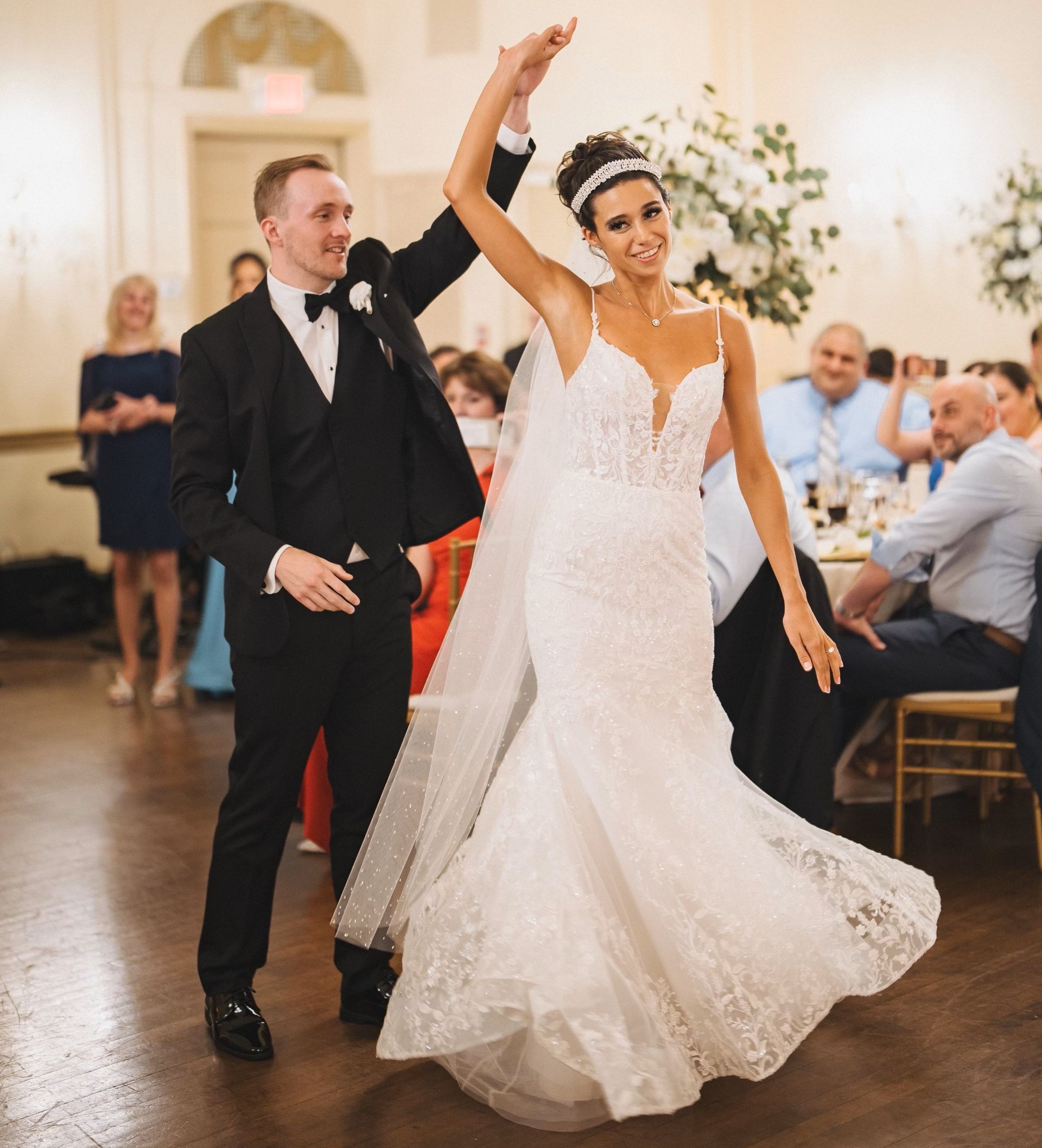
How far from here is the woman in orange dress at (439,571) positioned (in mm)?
3876

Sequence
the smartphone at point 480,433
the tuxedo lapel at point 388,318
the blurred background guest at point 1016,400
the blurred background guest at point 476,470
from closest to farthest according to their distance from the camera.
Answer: the tuxedo lapel at point 388,318 < the blurred background guest at point 476,470 < the smartphone at point 480,433 < the blurred background guest at point 1016,400

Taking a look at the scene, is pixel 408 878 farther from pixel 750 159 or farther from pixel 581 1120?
pixel 750 159

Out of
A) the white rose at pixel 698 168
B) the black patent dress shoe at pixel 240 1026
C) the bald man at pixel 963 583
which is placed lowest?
the black patent dress shoe at pixel 240 1026

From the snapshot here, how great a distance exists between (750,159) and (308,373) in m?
3.08

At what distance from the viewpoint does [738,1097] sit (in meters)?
2.57

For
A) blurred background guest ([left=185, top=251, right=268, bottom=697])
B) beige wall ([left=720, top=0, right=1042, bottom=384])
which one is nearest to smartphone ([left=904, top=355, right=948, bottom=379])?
beige wall ([left=720, top=0, right=1042, bottom=384])

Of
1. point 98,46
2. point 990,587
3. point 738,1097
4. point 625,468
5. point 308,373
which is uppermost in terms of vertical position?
point 98,46

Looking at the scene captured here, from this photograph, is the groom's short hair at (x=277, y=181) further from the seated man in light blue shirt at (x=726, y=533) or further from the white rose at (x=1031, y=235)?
the white rose at (x=1031, y=235)

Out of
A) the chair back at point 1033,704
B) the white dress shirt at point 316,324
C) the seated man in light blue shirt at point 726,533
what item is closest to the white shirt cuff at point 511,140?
the white dress shirt at point 316,324

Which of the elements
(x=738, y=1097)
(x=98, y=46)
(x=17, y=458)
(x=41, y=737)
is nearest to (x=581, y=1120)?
(x=738, y=1097)

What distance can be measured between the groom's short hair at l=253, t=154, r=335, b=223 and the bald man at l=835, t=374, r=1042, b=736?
2005 millimetres

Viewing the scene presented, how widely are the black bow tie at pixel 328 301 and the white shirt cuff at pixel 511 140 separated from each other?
409mm

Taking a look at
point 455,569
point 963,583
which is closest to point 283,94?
point 455,569

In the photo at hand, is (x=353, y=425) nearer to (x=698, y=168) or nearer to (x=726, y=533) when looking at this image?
(x=726, y=533)
